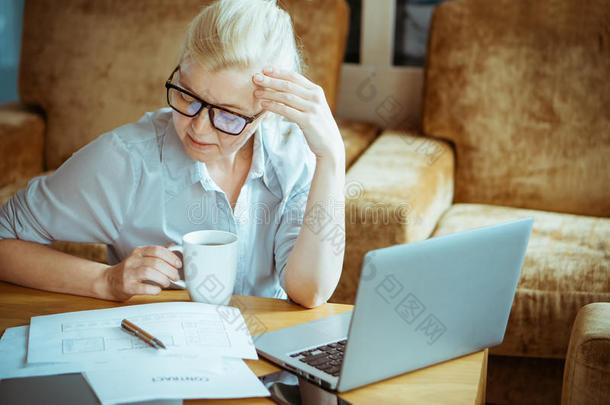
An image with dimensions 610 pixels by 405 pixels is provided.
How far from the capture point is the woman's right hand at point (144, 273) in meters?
0.93

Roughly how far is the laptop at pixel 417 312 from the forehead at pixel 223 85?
37cm

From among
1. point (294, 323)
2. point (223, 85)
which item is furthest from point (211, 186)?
point (294, 323)

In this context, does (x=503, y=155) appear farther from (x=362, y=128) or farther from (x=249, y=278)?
(x=249, y=278)

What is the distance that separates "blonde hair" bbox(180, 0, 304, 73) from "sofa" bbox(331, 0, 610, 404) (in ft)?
2.18

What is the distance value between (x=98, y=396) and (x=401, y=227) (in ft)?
3.37

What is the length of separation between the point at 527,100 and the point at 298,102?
4.22 ft

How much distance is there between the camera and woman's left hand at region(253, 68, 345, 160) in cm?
96

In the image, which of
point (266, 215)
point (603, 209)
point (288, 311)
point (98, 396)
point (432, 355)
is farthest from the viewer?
point (603, 209)

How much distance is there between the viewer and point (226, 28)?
1021mm

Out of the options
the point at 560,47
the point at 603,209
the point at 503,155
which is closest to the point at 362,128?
the point at 503,155

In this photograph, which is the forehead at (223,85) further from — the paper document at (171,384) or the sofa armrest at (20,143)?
the sofa armrest at (20,143)

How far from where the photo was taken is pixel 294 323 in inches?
36.0

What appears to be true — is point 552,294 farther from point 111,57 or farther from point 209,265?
point 111,57

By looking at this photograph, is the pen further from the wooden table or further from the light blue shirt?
the light blue shirt
